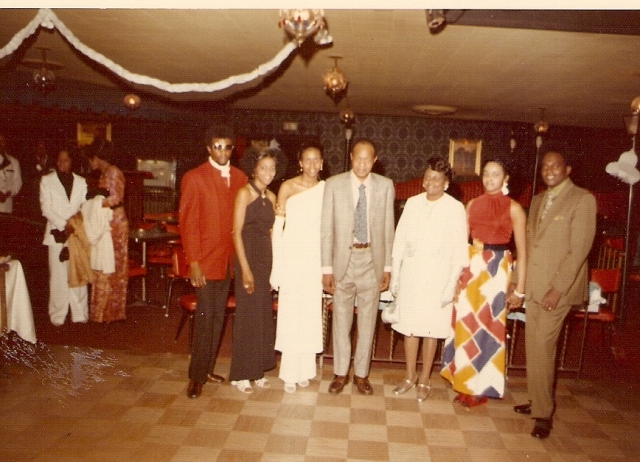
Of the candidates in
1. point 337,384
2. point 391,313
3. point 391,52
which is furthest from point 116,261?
point 391,52

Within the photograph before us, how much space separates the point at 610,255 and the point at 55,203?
247 inches

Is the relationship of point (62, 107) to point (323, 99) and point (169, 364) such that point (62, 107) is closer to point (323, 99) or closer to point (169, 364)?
point (323, 99)

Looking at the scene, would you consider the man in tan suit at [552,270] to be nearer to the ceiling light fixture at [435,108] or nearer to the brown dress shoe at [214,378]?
the brown dress shoe at [214,378]

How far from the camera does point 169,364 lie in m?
4.06

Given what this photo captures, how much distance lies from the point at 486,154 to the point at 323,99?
5.72 m

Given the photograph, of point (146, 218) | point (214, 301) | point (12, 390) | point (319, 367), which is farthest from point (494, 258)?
point (146, 218)

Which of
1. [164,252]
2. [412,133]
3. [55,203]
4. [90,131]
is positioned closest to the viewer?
[55,203]

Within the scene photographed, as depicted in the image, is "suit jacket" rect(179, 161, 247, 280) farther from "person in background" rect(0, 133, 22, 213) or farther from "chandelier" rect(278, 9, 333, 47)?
"person in background" rect(0, 133, 22, 213)

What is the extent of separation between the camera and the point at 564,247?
301cm

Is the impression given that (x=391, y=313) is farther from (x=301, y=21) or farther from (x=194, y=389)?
(x=301, y=21)

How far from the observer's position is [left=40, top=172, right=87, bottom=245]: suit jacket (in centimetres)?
477

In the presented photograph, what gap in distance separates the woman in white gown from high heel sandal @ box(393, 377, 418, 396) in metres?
0.65

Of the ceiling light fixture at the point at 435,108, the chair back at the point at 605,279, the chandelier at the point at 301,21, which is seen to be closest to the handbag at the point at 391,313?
the chair back at the point at 605,279

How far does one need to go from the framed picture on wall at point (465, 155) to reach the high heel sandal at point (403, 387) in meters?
10.7
